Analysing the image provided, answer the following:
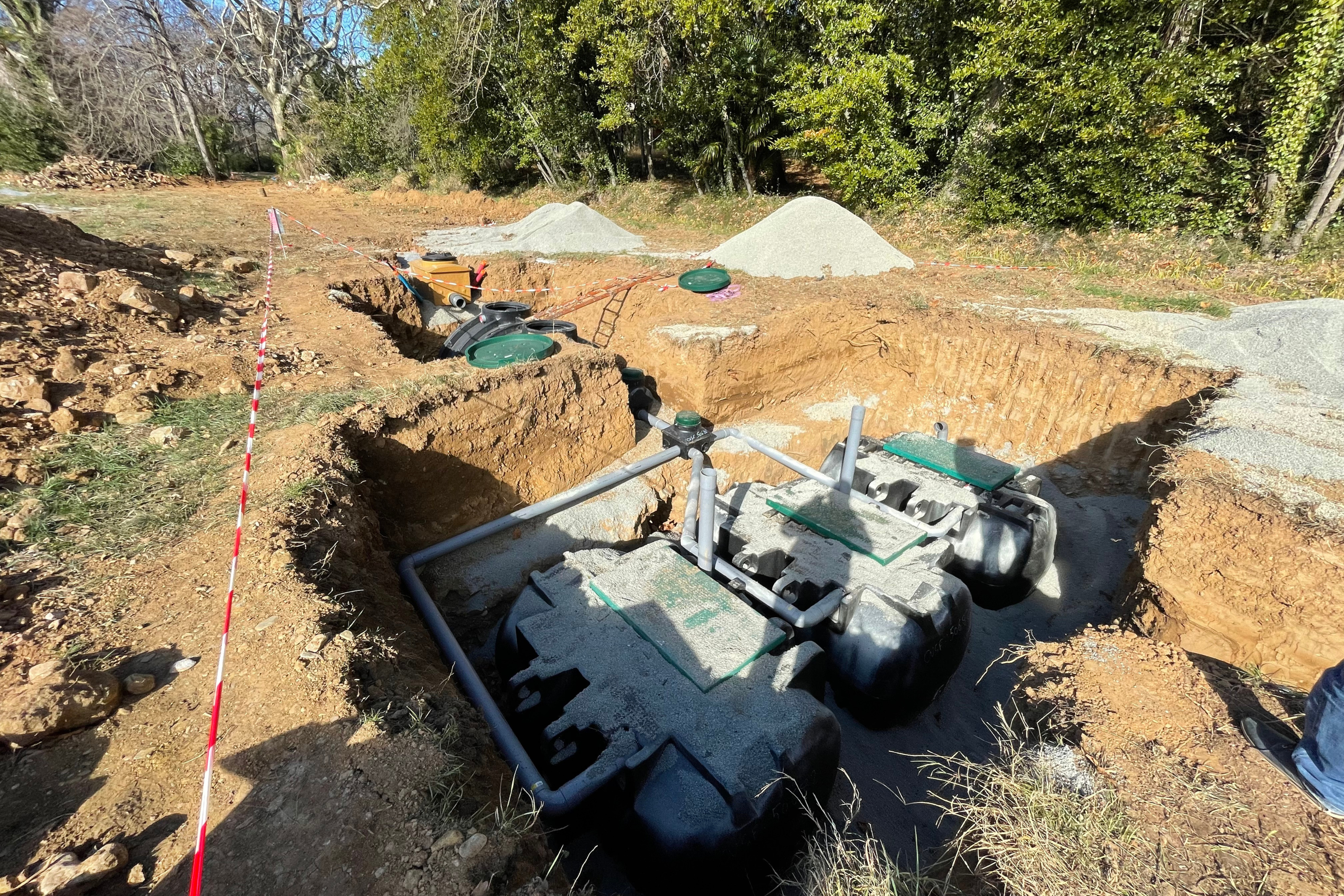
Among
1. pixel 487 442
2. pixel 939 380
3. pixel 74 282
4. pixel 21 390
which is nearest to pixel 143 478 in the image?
pixel 21 390

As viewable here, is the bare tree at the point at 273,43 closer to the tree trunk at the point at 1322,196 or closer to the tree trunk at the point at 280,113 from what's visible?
the tree trunk at the point at 280,113

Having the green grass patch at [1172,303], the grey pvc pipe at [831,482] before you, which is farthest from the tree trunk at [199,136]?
the green grass patch at [1172,303]

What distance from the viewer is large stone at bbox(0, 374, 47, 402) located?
4.79m

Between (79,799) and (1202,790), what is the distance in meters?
5.65

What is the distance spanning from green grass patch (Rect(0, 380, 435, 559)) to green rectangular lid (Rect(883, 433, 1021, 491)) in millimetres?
6622

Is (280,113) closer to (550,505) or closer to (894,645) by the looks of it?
(550,505)

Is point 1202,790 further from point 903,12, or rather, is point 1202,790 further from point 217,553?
point 903,12

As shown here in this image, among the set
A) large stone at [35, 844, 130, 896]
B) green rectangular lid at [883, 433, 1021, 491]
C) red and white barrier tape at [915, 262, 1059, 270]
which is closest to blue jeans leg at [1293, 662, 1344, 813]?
green rectangular lid at [883, 433, 1021, 491]

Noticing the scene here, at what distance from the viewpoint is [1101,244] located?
11.2m

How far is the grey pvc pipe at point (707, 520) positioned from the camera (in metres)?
4.67

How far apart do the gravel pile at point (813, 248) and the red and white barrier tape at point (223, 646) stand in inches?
358

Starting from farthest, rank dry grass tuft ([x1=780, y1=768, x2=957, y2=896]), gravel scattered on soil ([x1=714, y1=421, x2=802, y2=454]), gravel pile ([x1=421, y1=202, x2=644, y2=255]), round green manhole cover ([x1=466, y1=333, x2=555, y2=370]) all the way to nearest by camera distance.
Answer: gravel pile ([x1=421, y1=202, x2=644, y2=255])
gravel scattered on soil ([x1=714, y1=421, x2=802, y2=454])
round green manhole cover ([x1=466, y1=333, x2=555, y2=370])
dry grass tuft ([x1=780, y1=768, x2=957, y2=896])

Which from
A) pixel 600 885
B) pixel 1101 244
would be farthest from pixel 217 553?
pixel 1101 244

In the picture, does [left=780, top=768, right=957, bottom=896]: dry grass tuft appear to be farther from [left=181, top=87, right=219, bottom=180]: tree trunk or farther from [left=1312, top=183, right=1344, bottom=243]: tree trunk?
[left=181, top=87, right=219, bottom=180]: tree trunk
